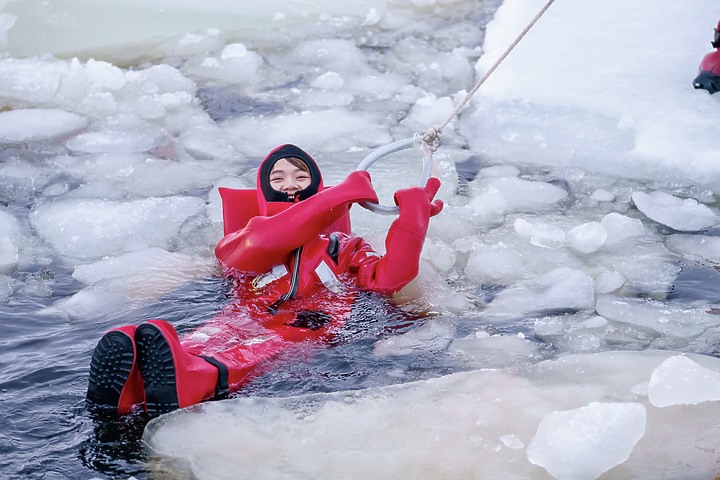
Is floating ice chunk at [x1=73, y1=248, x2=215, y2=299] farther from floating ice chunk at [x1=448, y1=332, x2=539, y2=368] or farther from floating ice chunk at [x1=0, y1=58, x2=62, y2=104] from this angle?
floating ice chunk at [x1=0, y1=58, x2=62, y2=104]

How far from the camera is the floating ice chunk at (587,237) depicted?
12.3 feet

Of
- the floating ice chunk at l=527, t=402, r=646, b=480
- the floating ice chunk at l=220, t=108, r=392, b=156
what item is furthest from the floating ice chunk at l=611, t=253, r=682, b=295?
the floating ice chunk at l=220, t=108, r=392, b=156

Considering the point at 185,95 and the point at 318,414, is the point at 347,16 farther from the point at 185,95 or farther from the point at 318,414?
the point at 318,414

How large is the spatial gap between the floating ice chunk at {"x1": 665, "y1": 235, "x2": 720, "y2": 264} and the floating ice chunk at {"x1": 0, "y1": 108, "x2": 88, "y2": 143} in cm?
321

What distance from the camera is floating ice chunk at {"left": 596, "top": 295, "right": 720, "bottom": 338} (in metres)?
3.15

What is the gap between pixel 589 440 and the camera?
2.30m

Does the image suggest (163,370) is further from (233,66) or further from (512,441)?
(233,66)

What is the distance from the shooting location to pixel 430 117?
5059 millimetres

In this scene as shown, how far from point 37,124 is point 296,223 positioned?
2.49 m

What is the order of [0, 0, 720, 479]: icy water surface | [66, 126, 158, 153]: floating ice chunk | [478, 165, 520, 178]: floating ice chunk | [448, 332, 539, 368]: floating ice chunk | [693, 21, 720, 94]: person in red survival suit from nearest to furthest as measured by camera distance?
[0, 0, 720, 479]: icy water surface, [448, 332, 539, 368]: floating ice chunk, [478, 165, 520, 178]: floating ice chunk, [693, 21, 720, 94]: person in red survival suit, [66, 126, 158, 153]: floating ice chunk

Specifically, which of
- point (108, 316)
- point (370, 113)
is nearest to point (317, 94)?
point (370, 113)

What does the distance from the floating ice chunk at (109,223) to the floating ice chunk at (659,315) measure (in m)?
1.89

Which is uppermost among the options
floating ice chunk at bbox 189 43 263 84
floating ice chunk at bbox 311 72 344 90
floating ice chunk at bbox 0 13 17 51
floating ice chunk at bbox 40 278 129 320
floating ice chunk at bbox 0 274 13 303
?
floating ice chunk at bbox 0 13 17 51

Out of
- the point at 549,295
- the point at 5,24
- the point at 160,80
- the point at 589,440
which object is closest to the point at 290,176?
the point at 549,295
